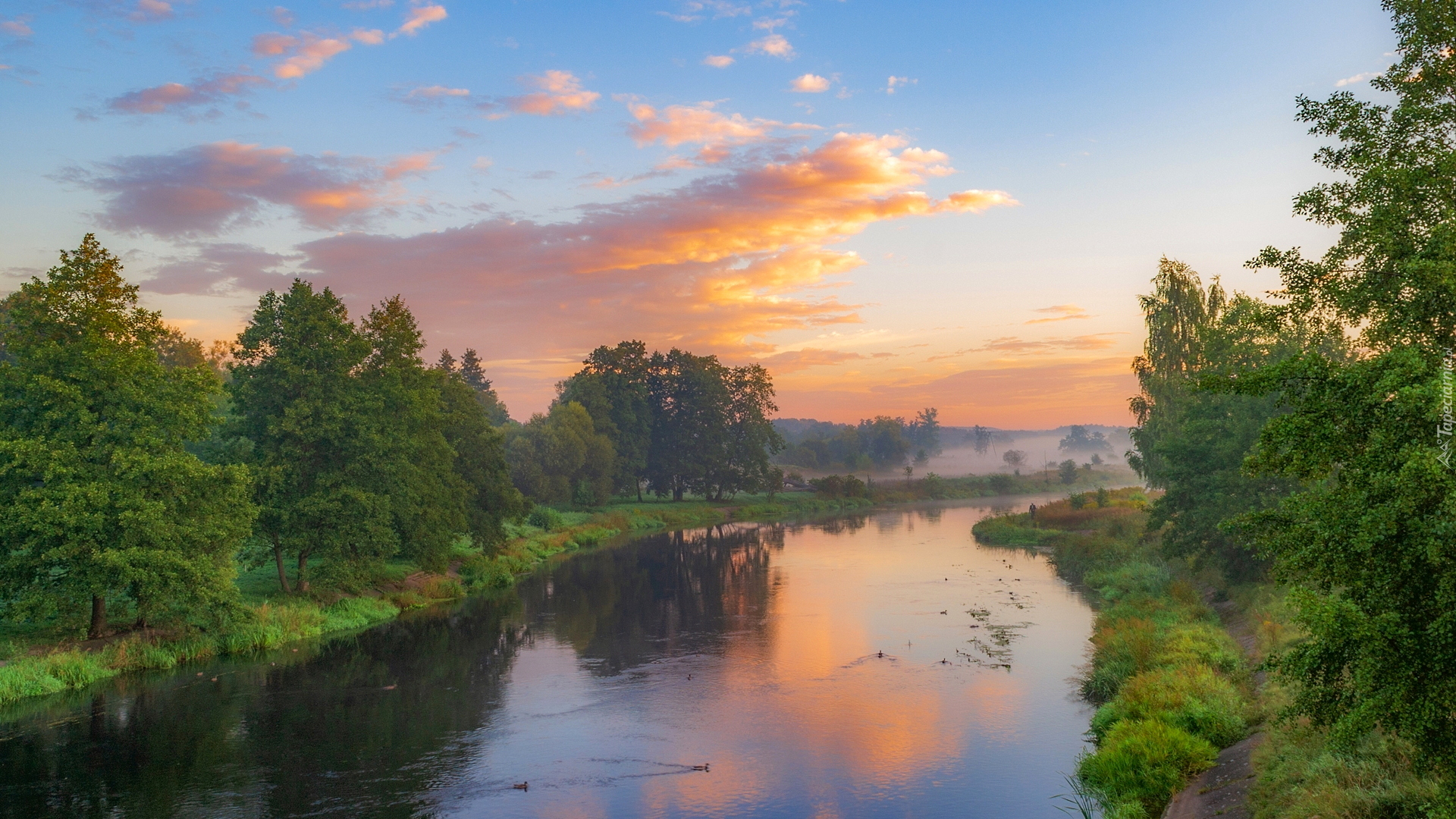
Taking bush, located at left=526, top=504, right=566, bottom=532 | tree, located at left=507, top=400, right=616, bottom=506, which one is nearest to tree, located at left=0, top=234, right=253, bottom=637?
bush, located at left=526, top=504, right=566, bottom=532

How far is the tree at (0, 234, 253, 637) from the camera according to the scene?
28.8 m

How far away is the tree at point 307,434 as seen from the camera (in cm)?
4044

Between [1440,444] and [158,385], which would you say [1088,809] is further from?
[158,385]

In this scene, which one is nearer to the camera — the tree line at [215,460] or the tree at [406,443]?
the tree line at [215,460]

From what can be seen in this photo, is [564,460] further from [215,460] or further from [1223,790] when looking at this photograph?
[1223,790]

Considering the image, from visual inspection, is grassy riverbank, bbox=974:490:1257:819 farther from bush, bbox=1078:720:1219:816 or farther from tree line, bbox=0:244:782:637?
tree line, bbox=0:244:782:637

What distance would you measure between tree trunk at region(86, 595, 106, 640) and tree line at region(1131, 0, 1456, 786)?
118ft

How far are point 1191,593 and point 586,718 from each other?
26.6 m

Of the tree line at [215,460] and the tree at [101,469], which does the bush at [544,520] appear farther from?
the tree at [101,469]

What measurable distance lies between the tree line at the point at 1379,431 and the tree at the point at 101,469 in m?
32.2

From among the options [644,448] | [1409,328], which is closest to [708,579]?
[1409,328]

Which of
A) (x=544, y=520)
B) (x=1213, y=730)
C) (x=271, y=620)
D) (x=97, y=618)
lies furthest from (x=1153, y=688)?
(x=544, y=520)

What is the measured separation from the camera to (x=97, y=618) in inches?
1247

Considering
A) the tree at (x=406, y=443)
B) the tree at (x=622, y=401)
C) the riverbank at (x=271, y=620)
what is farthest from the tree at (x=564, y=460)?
the tree at (x=406, y=443)
